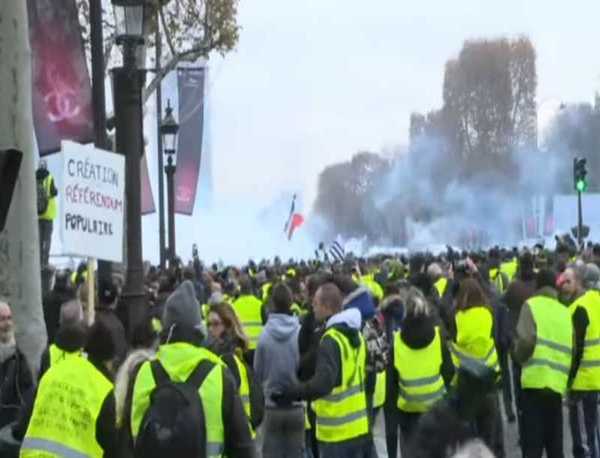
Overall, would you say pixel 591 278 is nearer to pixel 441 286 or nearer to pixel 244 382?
pixel 441 286

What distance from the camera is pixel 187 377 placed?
231 inches

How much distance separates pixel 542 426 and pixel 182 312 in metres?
4.81

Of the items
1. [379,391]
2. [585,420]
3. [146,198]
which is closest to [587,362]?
[585,420]

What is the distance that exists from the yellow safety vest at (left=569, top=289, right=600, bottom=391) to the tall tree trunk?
13.6 ft

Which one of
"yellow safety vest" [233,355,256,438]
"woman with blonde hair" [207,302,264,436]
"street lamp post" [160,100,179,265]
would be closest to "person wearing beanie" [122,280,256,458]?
"woman with blonde hair" [207,302,264,436]

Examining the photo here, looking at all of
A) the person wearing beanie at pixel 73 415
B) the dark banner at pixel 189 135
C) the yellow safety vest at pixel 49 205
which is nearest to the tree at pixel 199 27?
the dark banner at pixel 189 135

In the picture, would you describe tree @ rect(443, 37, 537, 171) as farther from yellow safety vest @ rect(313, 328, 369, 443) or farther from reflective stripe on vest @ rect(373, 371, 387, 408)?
yellow safety vest @ rect(313, 328, 369, 443)

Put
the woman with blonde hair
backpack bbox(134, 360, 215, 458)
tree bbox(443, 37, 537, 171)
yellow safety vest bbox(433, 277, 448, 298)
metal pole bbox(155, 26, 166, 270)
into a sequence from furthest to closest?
tree bbox(443, 37, 537, 171)
metal pole bbox(155, 26, 166, 270)
yellow safety vest bbox(433, 277, 448, 298)
the woman with blonde hair
backpack bbox(134, 360, 215, 458)

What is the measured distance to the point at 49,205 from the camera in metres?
18.2

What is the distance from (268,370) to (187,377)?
364 cm

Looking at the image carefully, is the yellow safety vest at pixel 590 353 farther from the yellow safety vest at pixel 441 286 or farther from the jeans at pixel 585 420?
the yellow safety vest at pixel 441 286

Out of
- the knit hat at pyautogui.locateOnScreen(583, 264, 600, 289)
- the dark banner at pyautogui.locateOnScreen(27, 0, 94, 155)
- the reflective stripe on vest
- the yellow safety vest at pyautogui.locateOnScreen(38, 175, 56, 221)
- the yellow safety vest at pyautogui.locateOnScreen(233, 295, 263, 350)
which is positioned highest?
the dark banner at pyautogui.locateOnScreen(27, 0, 94, 155)

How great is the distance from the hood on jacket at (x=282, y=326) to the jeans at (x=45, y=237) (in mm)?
8436

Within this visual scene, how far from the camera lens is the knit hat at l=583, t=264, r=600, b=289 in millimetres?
12102
